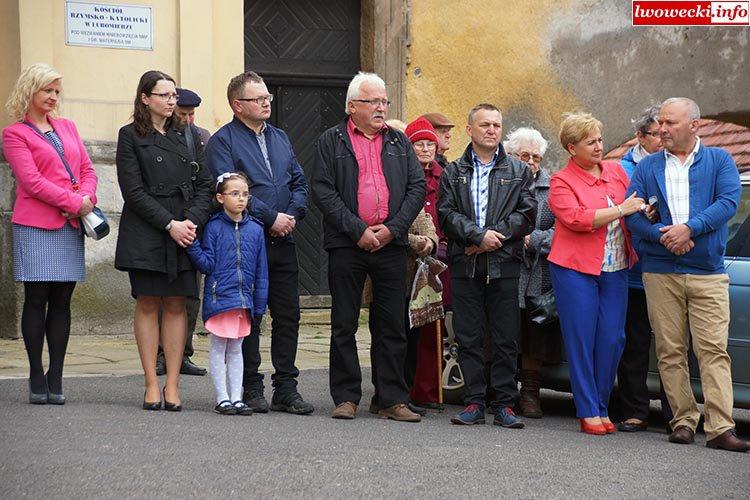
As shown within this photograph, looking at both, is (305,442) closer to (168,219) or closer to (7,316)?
(168,219)

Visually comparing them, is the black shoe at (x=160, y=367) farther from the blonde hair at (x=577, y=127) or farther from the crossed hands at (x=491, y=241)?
the blonde hair at (x=577, y=127)

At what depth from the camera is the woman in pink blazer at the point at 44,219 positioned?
8625 millimetres

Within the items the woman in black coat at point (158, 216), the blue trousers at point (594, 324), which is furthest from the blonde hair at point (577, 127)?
the woman in black coat at point (158, 216)

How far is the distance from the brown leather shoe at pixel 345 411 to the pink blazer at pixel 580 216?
1452 mm

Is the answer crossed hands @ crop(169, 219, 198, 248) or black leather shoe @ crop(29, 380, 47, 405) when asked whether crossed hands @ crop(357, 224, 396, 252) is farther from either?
black leather shoe @ crop(29, 380, 47, 405)

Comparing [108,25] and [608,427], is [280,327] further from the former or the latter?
[108,25]

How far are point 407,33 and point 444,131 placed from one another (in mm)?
5169

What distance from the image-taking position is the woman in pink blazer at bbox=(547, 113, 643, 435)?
8.41 m

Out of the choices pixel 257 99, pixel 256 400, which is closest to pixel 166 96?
pixel 257 99

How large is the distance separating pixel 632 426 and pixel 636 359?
412 mm

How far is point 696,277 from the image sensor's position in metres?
8.08

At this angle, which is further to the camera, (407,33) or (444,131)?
(407,33)

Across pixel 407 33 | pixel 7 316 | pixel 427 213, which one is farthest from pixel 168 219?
pixel 407 33

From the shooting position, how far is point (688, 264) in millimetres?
8102
